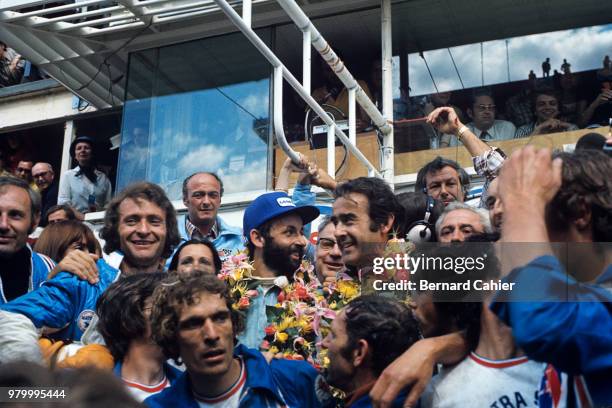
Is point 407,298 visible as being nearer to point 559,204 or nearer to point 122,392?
point 559,204

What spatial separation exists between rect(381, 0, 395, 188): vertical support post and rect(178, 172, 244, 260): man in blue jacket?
7.04 ft

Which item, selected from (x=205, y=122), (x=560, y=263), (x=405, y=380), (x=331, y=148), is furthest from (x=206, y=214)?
(x=560, y=263)

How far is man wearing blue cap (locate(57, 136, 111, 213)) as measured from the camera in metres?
9.07

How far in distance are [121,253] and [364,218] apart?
54.7 inches

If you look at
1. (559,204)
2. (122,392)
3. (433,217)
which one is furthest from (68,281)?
(122,392)

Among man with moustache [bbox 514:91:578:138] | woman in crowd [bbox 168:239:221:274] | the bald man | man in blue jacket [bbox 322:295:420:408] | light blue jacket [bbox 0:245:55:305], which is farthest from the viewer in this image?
the bald man

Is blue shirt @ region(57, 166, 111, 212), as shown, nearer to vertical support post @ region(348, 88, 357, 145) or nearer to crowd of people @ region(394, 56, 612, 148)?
crowd of people @ region(394, 56, 612, 148)

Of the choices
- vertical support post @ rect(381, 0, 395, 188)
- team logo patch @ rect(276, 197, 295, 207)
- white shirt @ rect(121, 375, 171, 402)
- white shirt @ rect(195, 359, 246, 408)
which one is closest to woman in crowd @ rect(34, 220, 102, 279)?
team logo patch @ rect(276, 197, 295, 207)

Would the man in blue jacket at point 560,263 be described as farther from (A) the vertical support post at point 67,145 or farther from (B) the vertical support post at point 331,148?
(A) the vertical support post at point 67,145

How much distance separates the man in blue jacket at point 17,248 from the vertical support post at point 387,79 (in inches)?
147

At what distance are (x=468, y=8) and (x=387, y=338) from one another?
6.18 m

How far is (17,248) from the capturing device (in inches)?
160

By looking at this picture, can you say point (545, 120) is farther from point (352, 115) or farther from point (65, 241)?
point (65, 241)

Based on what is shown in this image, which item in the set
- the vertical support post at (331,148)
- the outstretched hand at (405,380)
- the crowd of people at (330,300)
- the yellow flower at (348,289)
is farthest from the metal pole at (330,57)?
the outstretched hand at (405,380)
